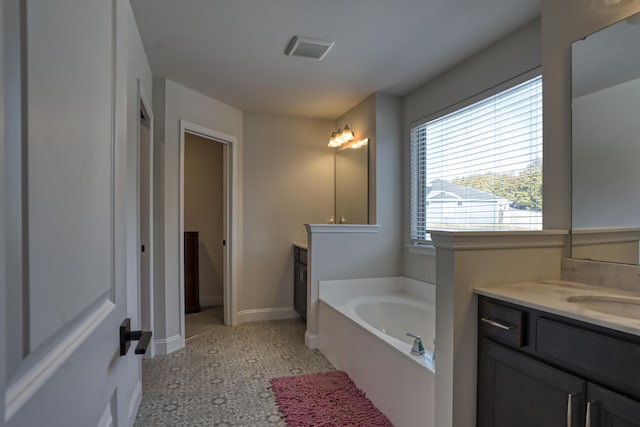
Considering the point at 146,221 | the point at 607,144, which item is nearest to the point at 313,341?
the point at 146,221

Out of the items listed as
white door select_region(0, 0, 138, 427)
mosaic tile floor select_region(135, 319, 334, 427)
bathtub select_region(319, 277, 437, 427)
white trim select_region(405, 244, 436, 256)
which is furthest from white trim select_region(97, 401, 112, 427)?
white trim select_region(405, 244, 436, 256)

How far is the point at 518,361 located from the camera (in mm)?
1312

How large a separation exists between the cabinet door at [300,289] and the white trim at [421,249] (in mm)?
1078

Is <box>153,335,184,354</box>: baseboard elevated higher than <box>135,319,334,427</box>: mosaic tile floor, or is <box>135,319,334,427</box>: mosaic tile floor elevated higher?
<box>153,335,184,354</box>: baseboard

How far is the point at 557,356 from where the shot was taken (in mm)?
1181

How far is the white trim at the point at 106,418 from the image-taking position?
69 centimetres

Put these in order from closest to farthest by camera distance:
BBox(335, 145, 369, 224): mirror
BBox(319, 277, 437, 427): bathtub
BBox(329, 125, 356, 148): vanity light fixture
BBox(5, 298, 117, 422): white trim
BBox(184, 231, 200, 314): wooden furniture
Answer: BBox(5, 298, 117, 422): white trim
BBox(319, 277, 437, 427): bathtub
BBox(335, 145, 369, 224): mirror
BBox(329, 125, 356, 148): vanity light fixture
BBox(184, 231, 200, 314): wooden furniture

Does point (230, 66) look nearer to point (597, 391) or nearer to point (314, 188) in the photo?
point (314, 188)

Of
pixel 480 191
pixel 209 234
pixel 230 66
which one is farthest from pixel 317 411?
pixel 209 234

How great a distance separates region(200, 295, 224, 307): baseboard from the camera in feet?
15.8

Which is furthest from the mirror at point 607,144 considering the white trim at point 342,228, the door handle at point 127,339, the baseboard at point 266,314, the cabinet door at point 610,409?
the baseboard at point 266,314

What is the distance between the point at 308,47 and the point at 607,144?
185 centimetres

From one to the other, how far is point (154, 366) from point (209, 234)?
2.26 meters

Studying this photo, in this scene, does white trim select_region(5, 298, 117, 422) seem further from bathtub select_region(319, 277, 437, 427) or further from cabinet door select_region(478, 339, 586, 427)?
bathtub select_region(319, 277, 437, 427)
